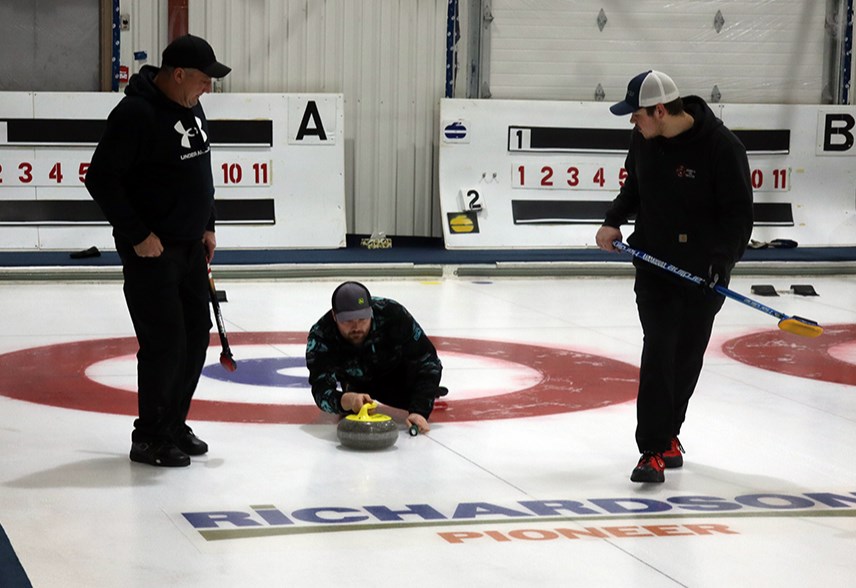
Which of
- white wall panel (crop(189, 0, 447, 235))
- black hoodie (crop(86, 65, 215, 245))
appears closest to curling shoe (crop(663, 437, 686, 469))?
black hoodie (crop(86, 65, 215, 245))

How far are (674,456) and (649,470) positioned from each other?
0.36 m

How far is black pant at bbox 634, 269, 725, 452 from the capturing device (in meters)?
5.96

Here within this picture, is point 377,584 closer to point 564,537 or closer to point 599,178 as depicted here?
point 564,537

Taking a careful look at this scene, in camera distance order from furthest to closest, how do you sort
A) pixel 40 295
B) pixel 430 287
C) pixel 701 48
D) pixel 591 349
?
pixel 701 48, pixel 430 287, pixel 40 295, pixel 591 349

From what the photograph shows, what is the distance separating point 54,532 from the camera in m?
4.96

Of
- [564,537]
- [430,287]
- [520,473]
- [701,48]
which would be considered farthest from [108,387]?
[701,48]

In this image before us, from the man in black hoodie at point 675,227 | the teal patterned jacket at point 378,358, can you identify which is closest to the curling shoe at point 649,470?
the man in black hoodie at point 675,227

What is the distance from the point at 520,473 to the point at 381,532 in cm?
114

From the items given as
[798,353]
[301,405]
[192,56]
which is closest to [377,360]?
[301,405]

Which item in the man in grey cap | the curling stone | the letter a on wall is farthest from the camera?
the letter a on wall

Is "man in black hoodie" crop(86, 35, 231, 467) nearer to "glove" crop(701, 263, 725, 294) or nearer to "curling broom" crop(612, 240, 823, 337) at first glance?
"curling broom" crop(612, 240, 823, 337)

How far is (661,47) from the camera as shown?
1569cm

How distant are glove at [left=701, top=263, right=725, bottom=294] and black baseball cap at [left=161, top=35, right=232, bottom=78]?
2203 millimetres

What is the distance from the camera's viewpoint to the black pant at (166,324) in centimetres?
591
